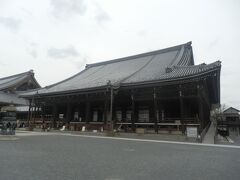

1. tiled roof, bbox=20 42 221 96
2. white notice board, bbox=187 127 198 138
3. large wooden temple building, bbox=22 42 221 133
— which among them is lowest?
white notice board, bbox=187 127 198 138

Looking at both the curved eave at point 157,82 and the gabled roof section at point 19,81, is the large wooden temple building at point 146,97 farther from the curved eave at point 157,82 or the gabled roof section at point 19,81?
the gabled roof section at point 19,81

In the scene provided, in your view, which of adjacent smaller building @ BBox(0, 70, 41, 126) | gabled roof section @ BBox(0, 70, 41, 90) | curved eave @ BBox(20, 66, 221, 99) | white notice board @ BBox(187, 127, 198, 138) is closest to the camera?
white notice board @ BBox(187, 127, 198, 138)

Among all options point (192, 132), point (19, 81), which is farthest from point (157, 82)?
point (19, 81)

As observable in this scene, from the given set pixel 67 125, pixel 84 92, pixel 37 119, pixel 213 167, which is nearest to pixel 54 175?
pixel 213 167

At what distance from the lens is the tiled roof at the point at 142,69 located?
746 inches

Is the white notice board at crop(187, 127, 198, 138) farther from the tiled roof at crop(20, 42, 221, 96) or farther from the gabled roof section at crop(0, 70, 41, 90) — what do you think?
the gabled roof section at crop(0, 70, 41, 90)

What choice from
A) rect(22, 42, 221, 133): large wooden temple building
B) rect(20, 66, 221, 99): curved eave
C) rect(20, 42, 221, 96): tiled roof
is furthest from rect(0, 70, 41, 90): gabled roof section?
rect(20, 66, 221, 99): curved eave

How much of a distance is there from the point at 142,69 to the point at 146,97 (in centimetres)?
675

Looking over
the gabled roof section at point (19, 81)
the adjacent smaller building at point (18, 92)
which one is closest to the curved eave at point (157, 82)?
the adjacent smaller building at point (18, 92)

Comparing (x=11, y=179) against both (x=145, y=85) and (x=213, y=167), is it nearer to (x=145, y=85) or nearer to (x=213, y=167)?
(x=213, y=167)

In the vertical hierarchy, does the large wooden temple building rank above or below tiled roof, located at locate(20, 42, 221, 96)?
below

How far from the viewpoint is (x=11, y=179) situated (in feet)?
15.8

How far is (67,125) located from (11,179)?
20256mm

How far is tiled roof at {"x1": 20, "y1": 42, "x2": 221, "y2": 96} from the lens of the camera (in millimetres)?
18941
